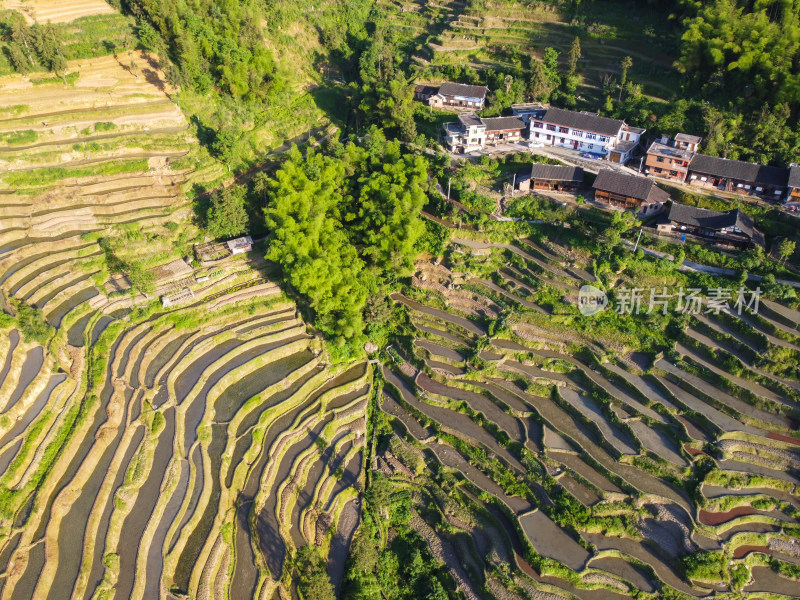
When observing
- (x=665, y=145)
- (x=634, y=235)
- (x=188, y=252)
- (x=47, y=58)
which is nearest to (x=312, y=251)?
(x=188, y=252)

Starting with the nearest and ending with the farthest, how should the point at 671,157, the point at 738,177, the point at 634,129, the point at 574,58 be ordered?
the point at 738,177 < the point at 671,157 < the point at 634,129 < the point at 574,58

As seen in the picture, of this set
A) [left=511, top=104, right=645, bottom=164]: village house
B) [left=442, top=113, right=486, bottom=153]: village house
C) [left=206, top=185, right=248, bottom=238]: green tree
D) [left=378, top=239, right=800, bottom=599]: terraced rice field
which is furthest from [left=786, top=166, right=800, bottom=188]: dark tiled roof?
[left=206, top=185, right=248, bottom=238]: green tree

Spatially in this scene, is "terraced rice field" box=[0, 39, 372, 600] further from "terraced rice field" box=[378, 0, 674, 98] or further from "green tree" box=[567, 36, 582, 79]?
"green tree" box=[567, 36, 582, 79]

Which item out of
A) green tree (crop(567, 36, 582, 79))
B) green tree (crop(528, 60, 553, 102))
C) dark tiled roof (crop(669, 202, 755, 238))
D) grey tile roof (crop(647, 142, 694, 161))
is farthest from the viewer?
green tree (crop(567, 36, 582, 79))

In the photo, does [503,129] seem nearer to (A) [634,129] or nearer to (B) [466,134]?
(B) [466,134]

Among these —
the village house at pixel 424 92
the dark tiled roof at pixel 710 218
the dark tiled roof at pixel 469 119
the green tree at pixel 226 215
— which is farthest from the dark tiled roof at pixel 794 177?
the green tree at pixel 226 215

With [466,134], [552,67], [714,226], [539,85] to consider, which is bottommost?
[714,226]

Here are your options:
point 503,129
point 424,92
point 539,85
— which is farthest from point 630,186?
point 424,92

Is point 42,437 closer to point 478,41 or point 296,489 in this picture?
point 296,489
